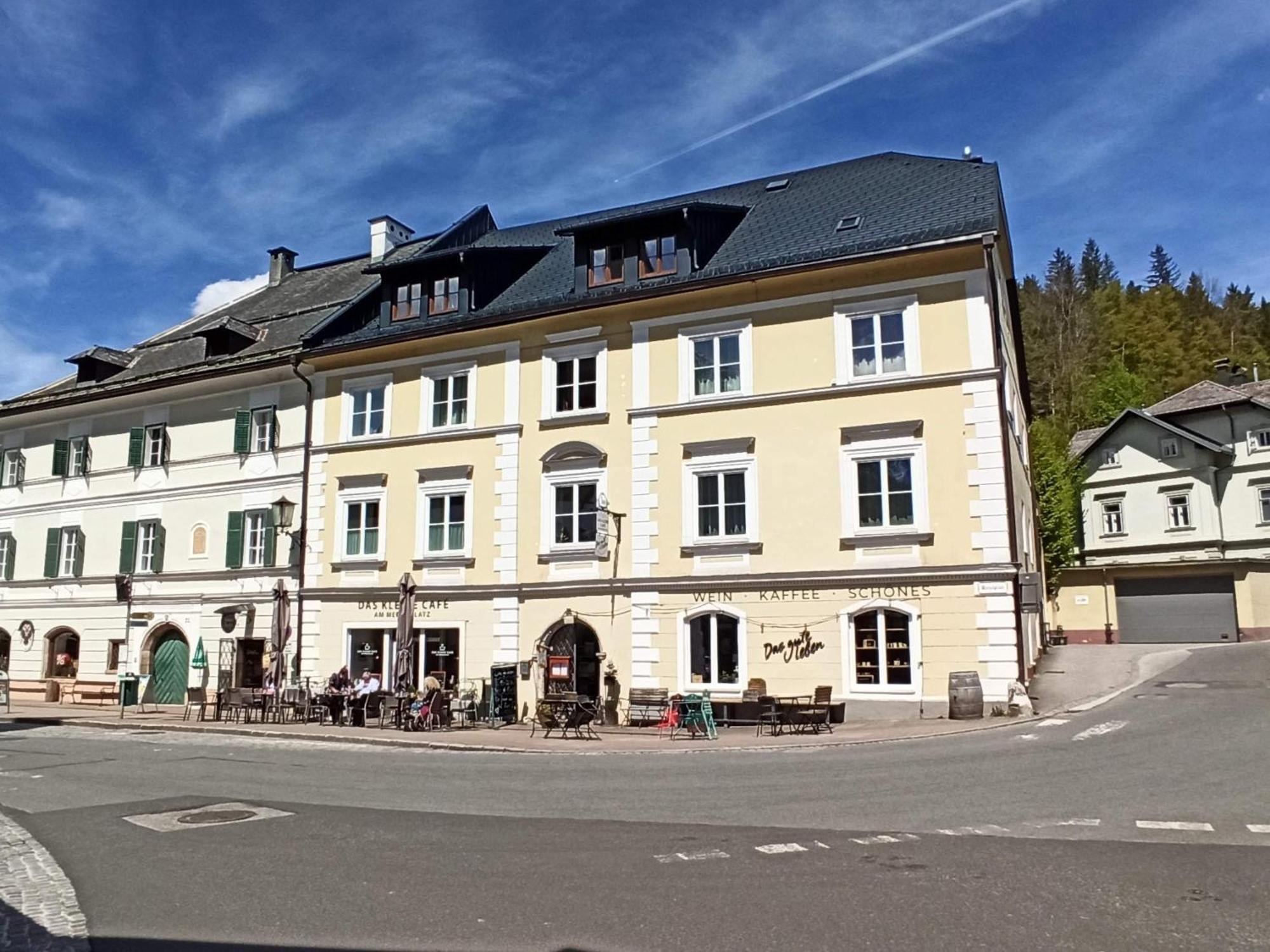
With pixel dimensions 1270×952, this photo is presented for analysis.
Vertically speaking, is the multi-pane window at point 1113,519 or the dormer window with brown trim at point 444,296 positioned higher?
the dormer window with brown trim at point 444,296

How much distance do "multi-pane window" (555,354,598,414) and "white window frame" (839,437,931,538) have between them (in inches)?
266

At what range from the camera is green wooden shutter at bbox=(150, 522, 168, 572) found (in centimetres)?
3136

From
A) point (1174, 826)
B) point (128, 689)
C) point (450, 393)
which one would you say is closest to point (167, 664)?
point (128, 689)

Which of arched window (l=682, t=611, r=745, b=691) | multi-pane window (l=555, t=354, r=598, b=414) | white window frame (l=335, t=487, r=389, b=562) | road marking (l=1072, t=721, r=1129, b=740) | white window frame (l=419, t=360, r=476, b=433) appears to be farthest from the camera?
white window frame (l=335, t=487, r=389, b=562)

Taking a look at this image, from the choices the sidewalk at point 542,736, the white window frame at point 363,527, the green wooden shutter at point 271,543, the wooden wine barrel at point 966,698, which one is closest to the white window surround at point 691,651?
the sidewalk at point 542,736

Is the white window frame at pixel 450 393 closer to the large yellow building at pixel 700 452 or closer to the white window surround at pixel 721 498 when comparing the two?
the large yellow building at pixel 700 452

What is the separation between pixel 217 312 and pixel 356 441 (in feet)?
45.8

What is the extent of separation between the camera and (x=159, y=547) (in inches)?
1240

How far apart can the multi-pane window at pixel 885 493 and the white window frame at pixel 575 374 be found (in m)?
6.70

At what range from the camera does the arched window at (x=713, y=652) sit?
75.6 ft

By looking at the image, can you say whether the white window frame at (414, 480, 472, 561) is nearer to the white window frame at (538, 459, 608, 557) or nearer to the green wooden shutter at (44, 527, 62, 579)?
the white window frame at (538, 459, 608, 557)

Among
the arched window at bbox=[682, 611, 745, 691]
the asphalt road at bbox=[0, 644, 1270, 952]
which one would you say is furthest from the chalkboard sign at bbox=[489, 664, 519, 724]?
the asphalt road at bbox=[0, 644, 1270, 952]

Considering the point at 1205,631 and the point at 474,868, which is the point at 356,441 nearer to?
the point at 474,868

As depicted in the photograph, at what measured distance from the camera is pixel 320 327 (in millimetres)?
29344
